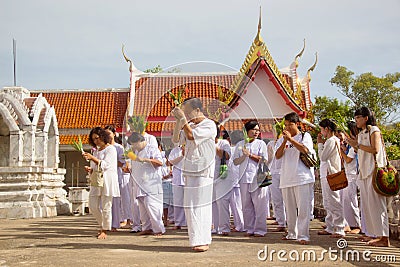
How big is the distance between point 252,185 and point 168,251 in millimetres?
2332

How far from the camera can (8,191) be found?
11727 millimetres

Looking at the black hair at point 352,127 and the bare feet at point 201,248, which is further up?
the black hair at point 352,127

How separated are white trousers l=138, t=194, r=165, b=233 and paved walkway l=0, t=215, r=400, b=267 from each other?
0.87 ft

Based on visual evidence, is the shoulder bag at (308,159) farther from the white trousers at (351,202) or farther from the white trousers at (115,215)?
the white trousers at (115,215)

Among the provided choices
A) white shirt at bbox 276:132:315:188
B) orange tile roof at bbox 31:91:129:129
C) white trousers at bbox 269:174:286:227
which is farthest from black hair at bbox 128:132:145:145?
orange tile roof at bbox 31:91:129:129

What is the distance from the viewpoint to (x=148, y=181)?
766cm

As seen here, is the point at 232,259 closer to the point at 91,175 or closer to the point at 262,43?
the point at 91,175

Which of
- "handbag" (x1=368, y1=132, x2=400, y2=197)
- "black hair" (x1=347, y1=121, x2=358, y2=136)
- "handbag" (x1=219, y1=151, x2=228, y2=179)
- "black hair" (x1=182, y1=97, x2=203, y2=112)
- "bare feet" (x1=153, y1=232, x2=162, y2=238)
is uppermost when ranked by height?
"black hair" (x1=182, y1=97, x2=203, y2=112)

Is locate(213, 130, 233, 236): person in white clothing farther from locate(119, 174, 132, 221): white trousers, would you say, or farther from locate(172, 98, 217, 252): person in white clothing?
locate(119, 174, 132, 221): white trousers

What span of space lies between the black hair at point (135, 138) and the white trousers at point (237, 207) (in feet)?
5.80

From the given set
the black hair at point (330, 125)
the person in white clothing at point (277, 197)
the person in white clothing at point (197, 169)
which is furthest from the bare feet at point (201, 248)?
the person in white clothing at point (277, 197)

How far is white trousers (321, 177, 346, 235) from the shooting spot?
7.45m

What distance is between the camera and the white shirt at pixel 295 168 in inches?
260

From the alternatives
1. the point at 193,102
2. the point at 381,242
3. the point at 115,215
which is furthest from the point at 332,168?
the point at 115,215
